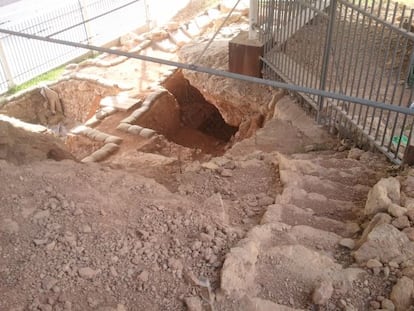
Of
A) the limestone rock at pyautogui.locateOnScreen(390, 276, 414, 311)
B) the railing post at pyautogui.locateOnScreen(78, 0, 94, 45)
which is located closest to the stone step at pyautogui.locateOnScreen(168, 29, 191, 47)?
the railing post at pyautogui.locateOnScreen(78, 0, 94, 45)

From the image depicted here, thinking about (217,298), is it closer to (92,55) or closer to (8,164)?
(8,164)

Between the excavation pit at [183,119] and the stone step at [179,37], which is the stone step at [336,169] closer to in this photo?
the excavation pit at [183,119]

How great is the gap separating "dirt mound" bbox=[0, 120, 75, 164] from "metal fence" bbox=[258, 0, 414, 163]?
3142 millimetres

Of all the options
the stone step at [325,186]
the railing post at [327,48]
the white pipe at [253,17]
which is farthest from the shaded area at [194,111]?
the stone step at [325,186]

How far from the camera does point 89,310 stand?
230 centimetres

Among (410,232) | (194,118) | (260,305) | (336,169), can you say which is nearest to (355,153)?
(336,169)

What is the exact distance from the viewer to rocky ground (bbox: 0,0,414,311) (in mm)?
2367

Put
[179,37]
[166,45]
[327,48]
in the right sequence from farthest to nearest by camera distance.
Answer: [179,37], [166,45], [327,48]

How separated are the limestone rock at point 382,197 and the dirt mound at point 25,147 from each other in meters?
2.96

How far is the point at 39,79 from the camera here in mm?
12414

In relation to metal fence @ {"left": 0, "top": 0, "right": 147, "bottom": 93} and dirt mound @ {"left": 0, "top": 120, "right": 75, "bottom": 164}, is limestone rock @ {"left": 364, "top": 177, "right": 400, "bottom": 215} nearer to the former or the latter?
dirt mound @ {"left": 0, "top": 120, "right": 75, "bottom": 164}

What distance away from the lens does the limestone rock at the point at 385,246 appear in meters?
2.51

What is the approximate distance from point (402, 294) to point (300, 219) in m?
1.03

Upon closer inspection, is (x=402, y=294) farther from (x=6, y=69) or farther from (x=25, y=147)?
(x=6, y=69)
